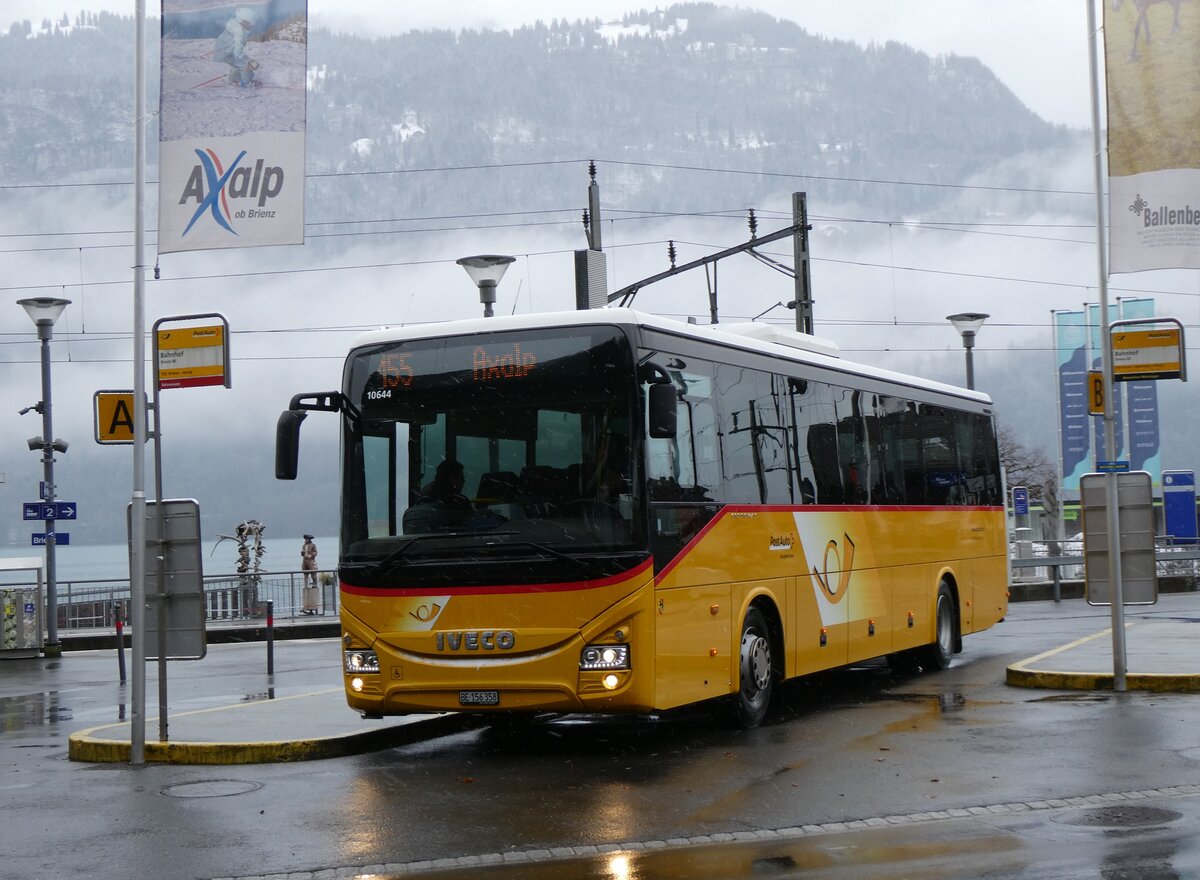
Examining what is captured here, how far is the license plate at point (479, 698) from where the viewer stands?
485 inches

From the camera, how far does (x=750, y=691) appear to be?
14023mm

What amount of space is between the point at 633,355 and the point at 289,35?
3.80 m

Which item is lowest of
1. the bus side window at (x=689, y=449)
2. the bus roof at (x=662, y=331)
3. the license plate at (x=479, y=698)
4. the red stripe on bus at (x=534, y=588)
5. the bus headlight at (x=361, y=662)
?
the license plate at (x=479, y=698)

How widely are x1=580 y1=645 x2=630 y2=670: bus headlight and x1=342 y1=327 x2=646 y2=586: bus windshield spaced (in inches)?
22.2

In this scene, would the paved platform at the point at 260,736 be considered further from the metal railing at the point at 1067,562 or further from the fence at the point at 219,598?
the metal railing at the point at 1067,562

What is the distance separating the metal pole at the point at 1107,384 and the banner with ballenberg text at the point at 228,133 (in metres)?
7.21

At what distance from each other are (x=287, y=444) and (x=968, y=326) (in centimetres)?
2618

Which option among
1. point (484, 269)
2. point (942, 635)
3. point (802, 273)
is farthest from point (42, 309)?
point (942, 635)

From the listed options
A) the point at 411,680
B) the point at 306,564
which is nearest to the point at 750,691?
the point at 411,680

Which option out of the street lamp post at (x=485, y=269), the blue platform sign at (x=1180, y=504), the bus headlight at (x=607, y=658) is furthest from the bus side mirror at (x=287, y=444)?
the blue platform sign at (x=1180, y=504)

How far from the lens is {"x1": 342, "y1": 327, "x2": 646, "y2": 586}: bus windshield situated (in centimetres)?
1225

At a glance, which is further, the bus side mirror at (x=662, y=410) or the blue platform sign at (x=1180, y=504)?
the blue platform sign at (x=1180, y=504)

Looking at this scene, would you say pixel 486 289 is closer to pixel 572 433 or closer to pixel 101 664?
pixel 101 664

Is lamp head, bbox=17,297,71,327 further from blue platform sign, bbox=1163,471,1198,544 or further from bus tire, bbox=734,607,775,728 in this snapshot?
blue platform sign, bbox=1163,471,1198,544
